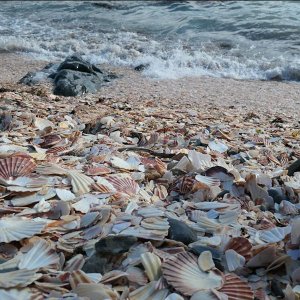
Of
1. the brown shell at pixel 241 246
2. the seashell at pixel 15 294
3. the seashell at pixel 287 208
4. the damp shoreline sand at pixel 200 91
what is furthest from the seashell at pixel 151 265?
the damp shoreline sand at pixel 200 91

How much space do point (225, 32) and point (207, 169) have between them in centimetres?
886

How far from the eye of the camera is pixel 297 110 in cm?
595

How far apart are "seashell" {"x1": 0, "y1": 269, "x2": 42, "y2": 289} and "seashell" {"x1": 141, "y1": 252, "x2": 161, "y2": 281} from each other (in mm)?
390

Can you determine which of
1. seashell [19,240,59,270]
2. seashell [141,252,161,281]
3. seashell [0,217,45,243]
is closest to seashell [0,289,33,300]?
seashell [19,240,59,270]

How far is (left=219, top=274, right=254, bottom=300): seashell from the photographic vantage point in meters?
1.65

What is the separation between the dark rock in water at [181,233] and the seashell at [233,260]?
0.17 m

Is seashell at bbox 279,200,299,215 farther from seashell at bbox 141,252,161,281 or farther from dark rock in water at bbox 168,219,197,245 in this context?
seashell at bbox 141,252,161,281

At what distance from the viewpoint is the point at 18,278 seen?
1.67 metres

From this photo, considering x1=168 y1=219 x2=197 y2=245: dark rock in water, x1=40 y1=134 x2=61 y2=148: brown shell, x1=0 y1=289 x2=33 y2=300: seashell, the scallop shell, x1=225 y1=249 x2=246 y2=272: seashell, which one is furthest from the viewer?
x1=40 y1=134 x2=61 y2=148: brown shell

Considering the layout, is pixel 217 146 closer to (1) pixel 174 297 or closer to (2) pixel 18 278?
(1) pixel 174 297

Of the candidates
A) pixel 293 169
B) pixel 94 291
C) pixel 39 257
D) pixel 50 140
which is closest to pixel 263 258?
pixel 94 291

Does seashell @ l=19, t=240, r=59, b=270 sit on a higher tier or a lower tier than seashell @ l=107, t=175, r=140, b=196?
higher

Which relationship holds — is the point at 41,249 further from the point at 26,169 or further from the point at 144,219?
the point at 26,169

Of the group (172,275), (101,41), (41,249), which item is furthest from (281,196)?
(101,41)
